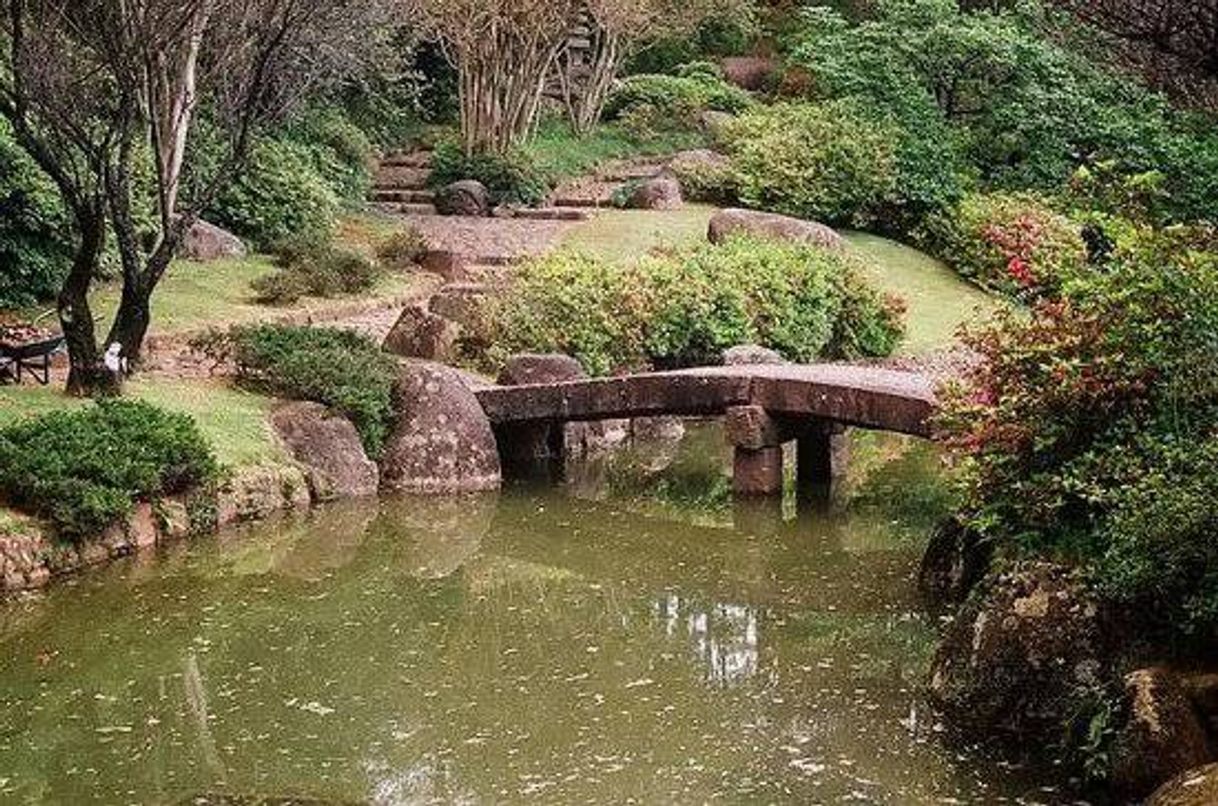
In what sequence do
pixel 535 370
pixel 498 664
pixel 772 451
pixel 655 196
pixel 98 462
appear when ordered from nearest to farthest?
pixel 498 664 < pixel 98 462 < pixel 772 451 < pixel 535 370 < pixel 655 196

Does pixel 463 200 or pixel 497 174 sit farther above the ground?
pixel 497 174

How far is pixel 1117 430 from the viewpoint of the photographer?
32.5 ft

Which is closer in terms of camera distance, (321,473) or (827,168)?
(321,473)

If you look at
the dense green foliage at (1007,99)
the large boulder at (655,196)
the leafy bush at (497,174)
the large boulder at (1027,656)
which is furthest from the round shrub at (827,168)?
the large boulder at (1027,656)

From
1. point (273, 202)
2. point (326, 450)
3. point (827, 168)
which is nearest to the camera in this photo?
point (326, 450)

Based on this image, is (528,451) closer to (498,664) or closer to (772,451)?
(772,451)

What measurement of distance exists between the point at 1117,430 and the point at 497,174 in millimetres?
22829

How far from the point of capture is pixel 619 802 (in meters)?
8.63

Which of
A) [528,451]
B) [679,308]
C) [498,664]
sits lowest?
[498,664]

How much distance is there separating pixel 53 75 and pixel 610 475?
651 cm

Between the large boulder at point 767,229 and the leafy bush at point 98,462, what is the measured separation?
12208mm

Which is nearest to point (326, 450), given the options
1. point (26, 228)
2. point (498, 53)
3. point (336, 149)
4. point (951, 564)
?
point (951, 564)

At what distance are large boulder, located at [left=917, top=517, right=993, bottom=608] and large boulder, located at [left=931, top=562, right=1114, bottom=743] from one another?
229 cm

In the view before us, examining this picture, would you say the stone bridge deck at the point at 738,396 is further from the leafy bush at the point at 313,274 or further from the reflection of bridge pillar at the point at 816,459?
the leafy bush at the point at 313,274
